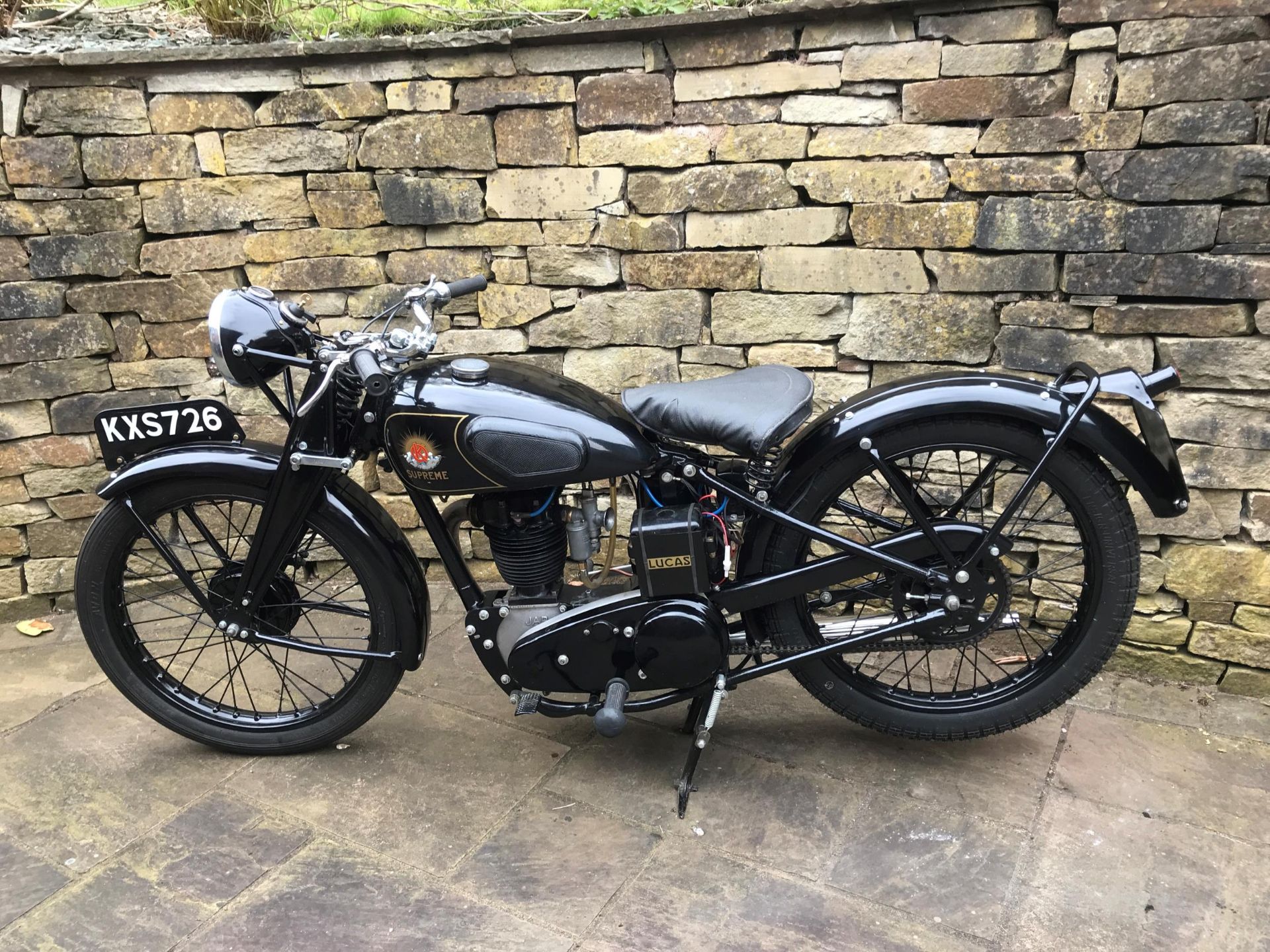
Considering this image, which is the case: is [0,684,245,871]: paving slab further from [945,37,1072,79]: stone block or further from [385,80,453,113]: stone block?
[945,37,1072,79]: stone block

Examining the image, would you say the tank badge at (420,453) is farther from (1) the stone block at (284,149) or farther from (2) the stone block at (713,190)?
(1) the stone block at (284,149)

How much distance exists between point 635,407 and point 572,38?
134 centimetres

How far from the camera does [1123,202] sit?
254cm

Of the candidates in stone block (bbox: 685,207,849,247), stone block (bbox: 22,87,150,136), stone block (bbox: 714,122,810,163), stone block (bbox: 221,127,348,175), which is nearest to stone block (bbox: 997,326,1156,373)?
stone block (bbox: 685,207,849,247)

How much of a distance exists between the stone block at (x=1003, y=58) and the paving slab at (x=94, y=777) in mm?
2878

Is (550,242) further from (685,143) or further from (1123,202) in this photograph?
(1123,202)

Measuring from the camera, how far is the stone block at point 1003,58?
250 centimetres

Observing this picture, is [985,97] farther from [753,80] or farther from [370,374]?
[370,374]

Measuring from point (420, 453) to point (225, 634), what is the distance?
0.86 metres

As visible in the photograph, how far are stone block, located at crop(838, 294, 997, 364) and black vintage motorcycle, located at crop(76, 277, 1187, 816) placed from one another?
57 centimetres

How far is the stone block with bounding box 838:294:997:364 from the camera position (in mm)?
2770

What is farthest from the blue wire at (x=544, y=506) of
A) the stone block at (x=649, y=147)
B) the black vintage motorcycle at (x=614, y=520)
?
the stone block at (x=649, y=147)

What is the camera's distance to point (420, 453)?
7.08 feet

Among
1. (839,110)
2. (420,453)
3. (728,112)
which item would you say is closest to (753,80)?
(728,112)
